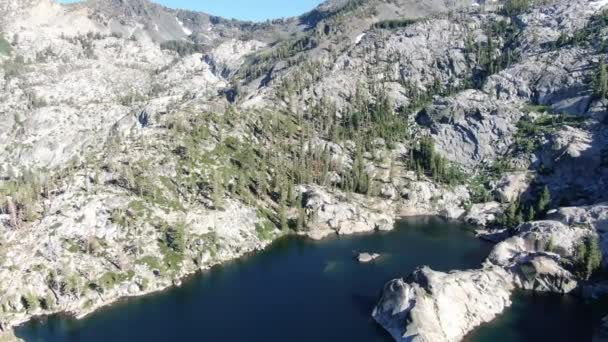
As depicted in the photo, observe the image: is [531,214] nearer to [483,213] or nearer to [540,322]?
[483,213]

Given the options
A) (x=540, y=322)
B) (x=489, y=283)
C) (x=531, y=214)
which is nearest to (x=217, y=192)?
(x=489, y=283)

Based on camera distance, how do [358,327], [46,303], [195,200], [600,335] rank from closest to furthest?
[600,335]
[358,327]
[46,303]
[195,200]

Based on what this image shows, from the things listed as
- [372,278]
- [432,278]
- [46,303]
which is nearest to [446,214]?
[372,278]

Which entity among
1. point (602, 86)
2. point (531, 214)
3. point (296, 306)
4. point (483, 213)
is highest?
point (602, 86)

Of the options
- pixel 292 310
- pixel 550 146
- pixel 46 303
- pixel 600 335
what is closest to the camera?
pixel 600 335

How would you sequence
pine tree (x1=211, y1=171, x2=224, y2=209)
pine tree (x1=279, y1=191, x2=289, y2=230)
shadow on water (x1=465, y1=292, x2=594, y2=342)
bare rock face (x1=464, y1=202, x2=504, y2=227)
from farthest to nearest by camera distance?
1. bare rock face (x1=464, y1=202, x2=504, y2=227)
2. pine tree (x1=279, y1=191, x2=289, y2=230)
3. pine tree (x1=211, y1=171, x2=224, y2=209)
4. shadow on water (x1=465, y1=292, x2=594, y2=342)

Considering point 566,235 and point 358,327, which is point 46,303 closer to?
point 358,327

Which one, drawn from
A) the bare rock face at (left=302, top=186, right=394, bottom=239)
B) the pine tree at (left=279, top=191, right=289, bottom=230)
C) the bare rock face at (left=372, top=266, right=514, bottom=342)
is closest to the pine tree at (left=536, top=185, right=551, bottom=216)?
the bare rock face at (left=302, top=186, right=394, bottom=239)

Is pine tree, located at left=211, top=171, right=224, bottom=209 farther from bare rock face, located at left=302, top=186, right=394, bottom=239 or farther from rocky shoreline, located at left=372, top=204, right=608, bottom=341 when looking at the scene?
rocky shoreline, located at left=372, top=204, right=608, bottom=341

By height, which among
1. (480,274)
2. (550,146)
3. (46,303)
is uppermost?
(550,146)
